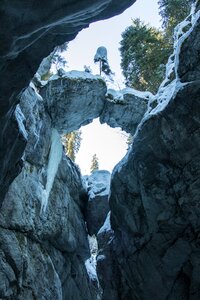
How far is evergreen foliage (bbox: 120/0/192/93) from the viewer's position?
66.7ft

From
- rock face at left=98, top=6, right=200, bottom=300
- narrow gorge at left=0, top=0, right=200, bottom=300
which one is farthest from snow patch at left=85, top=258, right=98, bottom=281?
rock face at left=98, top=6, right=200, bottom=300

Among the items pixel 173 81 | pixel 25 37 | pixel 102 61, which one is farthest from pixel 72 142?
pixel 25 37

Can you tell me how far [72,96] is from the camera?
19375 mm

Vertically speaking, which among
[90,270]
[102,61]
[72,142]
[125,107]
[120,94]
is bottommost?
[90,270]

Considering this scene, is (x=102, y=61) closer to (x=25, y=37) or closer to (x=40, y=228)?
(x=40, y=228)

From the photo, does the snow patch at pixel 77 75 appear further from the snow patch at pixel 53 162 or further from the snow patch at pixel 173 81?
the snow patch at pixel 173 81

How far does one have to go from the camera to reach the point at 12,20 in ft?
20.5

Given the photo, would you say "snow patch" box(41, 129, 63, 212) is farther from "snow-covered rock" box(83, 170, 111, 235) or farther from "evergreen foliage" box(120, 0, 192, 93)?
"evergreen foliage" box(120, 0, 192, 93)

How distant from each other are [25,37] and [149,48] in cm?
1582

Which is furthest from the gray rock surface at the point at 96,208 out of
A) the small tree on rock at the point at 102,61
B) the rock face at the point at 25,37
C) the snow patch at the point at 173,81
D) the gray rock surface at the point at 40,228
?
the rock face at the point at 25,37

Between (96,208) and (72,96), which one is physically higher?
(72,96)

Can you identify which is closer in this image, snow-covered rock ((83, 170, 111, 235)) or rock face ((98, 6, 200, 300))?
rock face ((98, 6, 200, 300))

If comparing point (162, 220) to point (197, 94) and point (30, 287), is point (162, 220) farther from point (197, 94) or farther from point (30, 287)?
point (30, 287)

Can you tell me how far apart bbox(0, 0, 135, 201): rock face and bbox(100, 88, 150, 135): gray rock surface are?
35.3 ft
